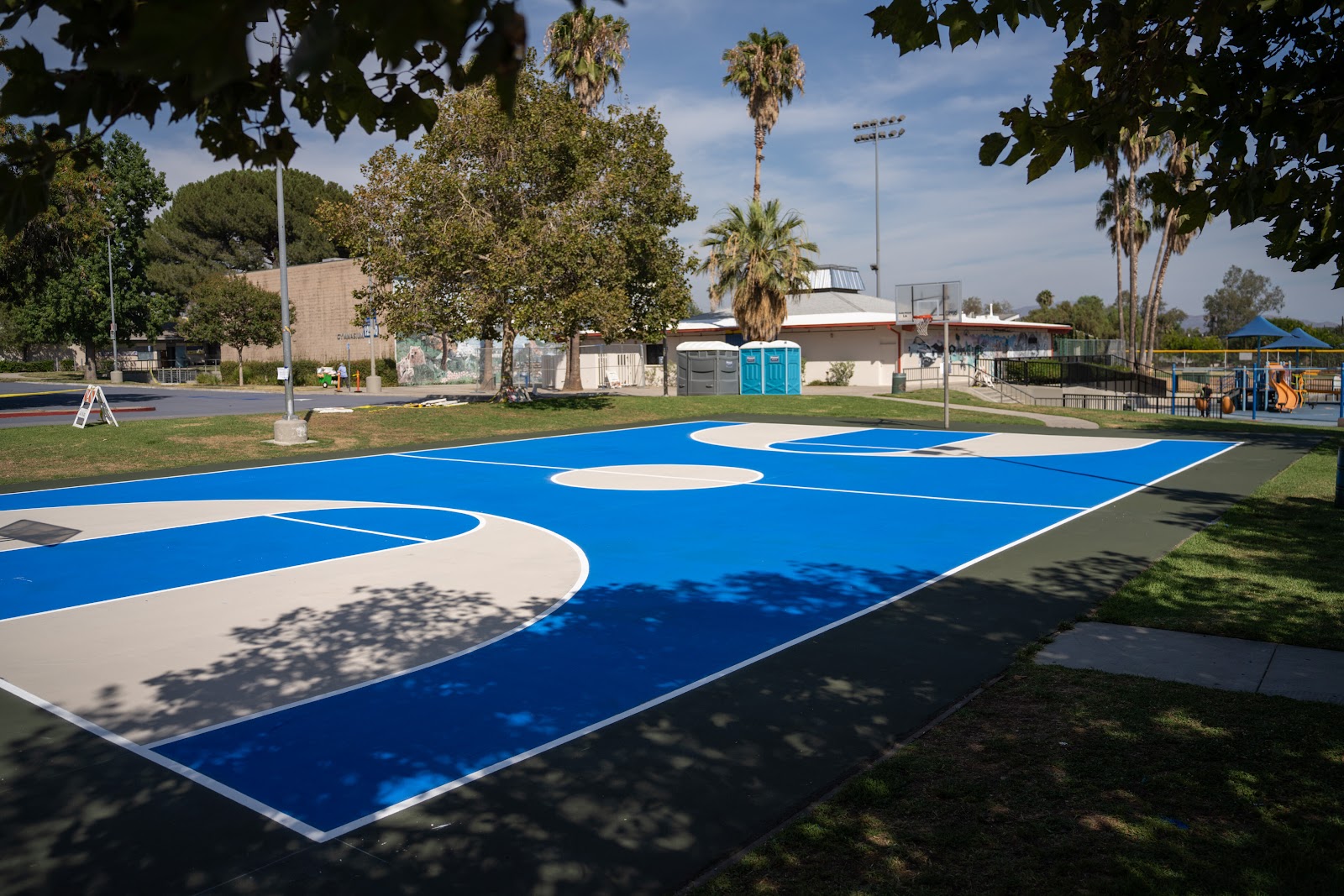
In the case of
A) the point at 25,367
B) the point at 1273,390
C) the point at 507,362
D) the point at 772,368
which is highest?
the point at 25,367

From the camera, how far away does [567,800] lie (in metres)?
5.57

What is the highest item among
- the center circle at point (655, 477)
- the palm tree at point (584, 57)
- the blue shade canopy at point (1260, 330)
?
the palm tree at point (584, 57)

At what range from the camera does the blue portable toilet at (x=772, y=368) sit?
45.8 m

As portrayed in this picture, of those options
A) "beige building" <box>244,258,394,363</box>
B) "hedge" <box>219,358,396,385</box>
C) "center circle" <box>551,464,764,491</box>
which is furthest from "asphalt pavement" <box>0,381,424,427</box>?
"center circle" <box>551,464,764,491</box>

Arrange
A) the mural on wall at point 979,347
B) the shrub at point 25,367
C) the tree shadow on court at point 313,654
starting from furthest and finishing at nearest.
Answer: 1. the shrub at point 25,367
2. the mural on wall at point 979,347
3. the tree shadow on court at point 313,654

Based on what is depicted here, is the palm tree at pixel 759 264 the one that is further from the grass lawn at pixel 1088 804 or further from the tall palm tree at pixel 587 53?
the grass lawn at pixel 1088 804

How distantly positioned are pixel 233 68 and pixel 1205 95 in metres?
4.37

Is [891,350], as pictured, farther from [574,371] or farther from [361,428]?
[361,428]

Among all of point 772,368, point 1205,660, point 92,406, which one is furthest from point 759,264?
point 1205,660

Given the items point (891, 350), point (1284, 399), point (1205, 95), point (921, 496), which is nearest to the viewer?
point (1205, 95)

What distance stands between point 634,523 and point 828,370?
38664 mm

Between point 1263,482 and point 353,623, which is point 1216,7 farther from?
point 1263,482

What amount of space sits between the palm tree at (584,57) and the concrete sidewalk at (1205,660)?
4404 centimetres

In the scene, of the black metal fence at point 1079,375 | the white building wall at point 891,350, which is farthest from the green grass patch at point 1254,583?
the white building wall at point 891,350
